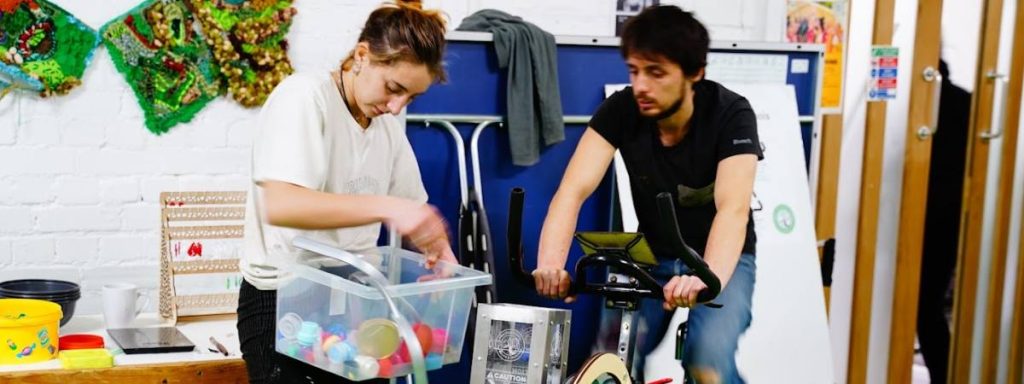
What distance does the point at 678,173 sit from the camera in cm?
243

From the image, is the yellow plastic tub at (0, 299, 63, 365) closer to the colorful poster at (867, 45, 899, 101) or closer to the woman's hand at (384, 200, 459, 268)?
the woman's hand at (384, 200, 459, 268)

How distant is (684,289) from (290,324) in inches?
29.5

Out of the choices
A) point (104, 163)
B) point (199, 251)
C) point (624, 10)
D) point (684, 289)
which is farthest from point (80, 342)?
point (624, 10)

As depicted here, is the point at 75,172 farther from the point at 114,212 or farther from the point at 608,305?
the point at 608,305

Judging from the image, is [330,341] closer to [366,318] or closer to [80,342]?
[366,318]

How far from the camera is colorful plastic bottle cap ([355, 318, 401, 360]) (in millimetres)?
1765

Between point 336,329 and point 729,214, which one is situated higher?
point 729,214

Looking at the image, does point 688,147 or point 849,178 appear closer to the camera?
point 688,147

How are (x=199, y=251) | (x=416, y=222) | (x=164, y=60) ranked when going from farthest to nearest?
1. (x=164, y=60)
2. (x=199, y=251)
3. (x=416, y=222)

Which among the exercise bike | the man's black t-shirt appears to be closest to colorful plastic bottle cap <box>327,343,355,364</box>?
the exercise bike

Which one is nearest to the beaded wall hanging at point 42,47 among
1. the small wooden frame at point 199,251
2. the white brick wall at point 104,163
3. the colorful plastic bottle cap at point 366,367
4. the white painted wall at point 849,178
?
the white brick wall at point 104,163

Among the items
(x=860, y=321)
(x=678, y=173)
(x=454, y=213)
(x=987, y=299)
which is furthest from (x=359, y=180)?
(x=987, y=299)

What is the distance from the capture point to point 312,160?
180cm

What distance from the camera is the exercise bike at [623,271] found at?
195 cm
